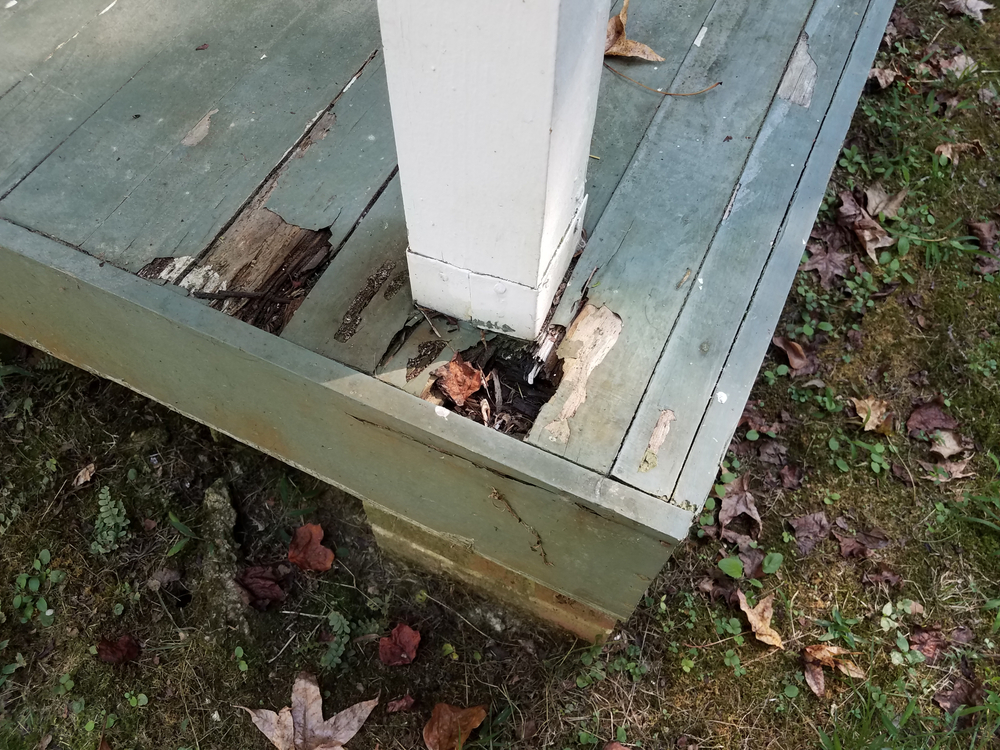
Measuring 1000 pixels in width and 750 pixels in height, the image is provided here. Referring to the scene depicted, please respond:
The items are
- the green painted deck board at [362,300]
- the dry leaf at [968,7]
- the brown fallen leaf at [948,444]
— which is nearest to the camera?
the green painted deck board at [362,300]

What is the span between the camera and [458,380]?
1.51 m

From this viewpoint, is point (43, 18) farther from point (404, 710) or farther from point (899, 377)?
point (899, 377)

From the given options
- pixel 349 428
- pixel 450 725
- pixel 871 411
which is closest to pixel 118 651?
pixel 450 725

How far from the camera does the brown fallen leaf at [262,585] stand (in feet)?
7.31

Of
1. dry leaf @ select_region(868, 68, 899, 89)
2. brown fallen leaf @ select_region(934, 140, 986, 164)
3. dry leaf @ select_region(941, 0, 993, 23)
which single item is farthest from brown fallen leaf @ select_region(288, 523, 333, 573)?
dry leaf @ select_region(941, 0, 993, 23)

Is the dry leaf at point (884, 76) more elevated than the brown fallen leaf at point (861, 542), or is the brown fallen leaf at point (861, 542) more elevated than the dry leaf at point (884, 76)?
the dry leaf at point (884, 76)

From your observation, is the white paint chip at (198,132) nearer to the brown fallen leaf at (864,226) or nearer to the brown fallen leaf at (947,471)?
the brown fallen leaf at (864,226)

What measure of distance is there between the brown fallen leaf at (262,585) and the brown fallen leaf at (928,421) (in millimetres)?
2245

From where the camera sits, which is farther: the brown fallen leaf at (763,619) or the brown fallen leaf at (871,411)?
the brown fallen leaf at (871,411)

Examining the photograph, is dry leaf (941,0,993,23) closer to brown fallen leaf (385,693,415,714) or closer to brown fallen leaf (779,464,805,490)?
brown fallen leaf (779,464,805,490)

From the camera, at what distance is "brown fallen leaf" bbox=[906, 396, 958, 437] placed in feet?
8.24

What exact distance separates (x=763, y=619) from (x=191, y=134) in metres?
2.20

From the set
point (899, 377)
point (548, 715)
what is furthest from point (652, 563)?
point (899, 377)

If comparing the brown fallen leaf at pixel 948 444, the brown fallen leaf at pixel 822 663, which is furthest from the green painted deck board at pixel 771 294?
the brown fallen leaf at pixel 948 444
